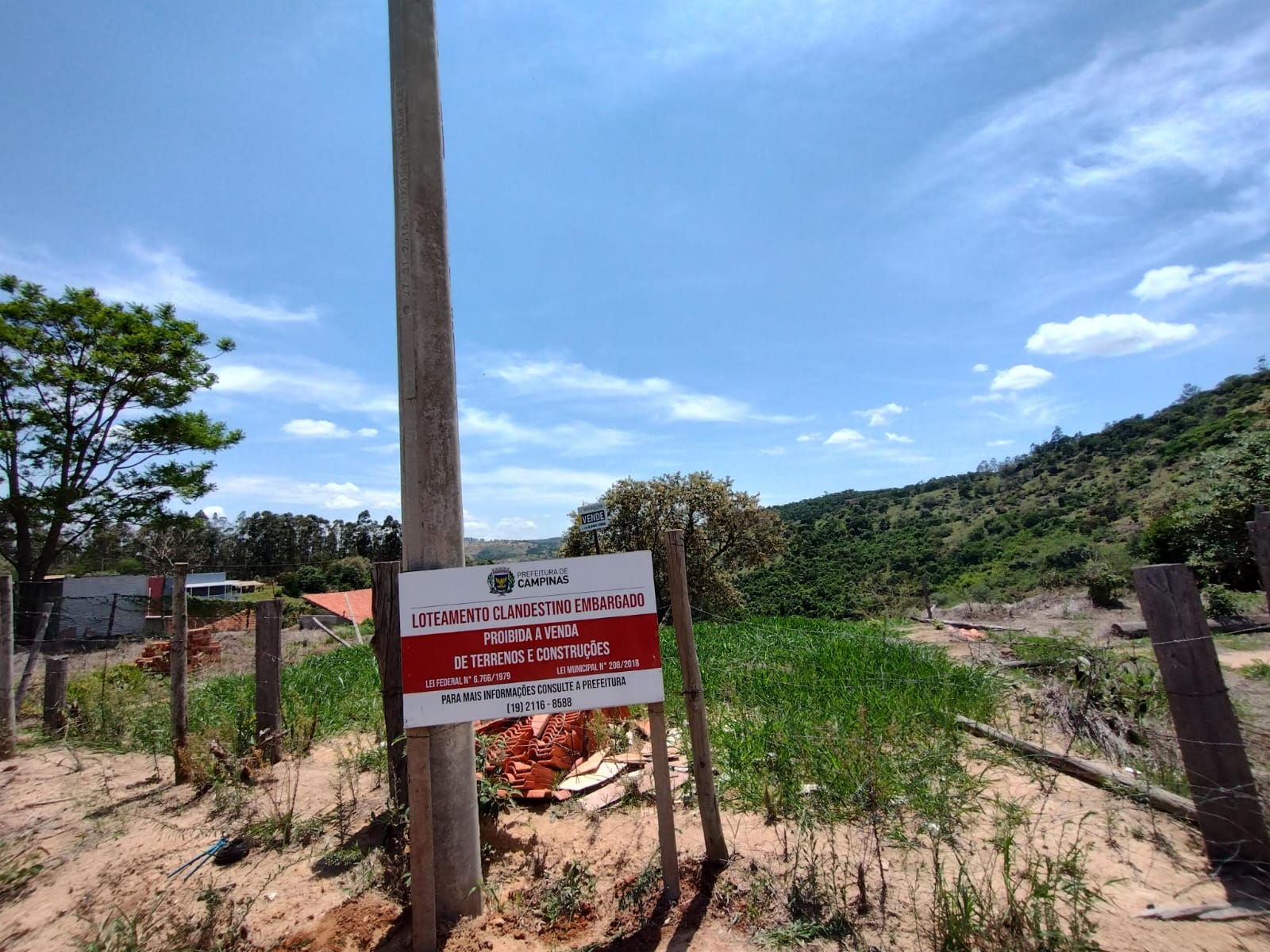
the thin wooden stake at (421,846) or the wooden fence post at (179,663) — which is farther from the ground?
the wooden fence post at (179,663)

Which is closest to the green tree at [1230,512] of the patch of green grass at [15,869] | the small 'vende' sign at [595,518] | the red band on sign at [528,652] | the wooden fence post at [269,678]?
the small 'vende' sign at [595,518]

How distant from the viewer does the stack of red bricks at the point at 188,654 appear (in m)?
13.3

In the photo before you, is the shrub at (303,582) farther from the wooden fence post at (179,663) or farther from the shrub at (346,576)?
the wooden fence post at (179,663)

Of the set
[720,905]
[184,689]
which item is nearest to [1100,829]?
[720,905]

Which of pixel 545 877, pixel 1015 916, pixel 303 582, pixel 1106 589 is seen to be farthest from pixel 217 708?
pixel 303 582

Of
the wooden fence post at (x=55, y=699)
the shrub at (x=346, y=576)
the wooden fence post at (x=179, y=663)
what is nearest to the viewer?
the wooden fence post at (x=179, y=663)

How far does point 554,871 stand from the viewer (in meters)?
3.57

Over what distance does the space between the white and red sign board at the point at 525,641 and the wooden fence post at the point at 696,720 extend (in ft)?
0.75

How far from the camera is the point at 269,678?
5918 mm

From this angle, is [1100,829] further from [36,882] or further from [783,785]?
[36,882]

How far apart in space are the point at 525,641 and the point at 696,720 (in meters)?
1.02

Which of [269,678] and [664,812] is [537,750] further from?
[269,678]

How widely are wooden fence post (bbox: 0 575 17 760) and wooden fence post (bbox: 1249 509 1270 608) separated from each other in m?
10.1

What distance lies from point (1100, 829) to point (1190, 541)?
19207mm
